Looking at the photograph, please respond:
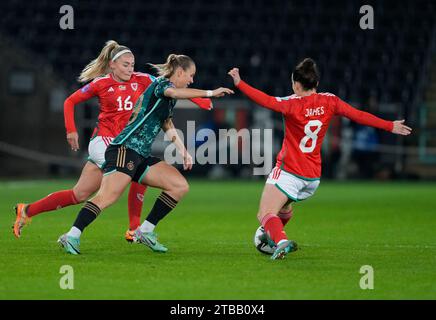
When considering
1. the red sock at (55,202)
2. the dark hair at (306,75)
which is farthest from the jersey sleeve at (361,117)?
the red sock at (55,202)

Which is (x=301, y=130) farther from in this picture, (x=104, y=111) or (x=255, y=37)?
(x=255, y=37)

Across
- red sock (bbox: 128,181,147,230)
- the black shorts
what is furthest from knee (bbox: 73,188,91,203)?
the black shorts

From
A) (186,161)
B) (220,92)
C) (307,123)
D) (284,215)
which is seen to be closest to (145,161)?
(186,161)

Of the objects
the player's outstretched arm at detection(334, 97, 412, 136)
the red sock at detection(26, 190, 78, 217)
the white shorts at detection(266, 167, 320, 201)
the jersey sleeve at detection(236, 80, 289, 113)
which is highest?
the jersey sleeve at detection(236, 80, 289, 113)

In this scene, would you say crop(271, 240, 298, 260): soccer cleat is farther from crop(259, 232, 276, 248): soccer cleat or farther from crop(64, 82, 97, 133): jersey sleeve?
crop(64, 82, 97, 133): jersey sleeve

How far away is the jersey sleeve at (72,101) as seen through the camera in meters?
9.30

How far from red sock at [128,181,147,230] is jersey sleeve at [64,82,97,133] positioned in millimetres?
1002

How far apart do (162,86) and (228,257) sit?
1657 mm

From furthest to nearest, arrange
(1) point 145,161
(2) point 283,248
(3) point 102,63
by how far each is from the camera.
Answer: (3) point 102,63 → (1) point 145,161 → (2) point 283,248

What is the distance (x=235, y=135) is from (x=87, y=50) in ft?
19.4

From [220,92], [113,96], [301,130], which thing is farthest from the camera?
[113,96]

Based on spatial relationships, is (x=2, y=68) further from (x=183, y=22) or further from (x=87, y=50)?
(x=183, y=22)

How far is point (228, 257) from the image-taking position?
28.2 ft

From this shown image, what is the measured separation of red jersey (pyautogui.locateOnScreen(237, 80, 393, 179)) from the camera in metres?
8.39
